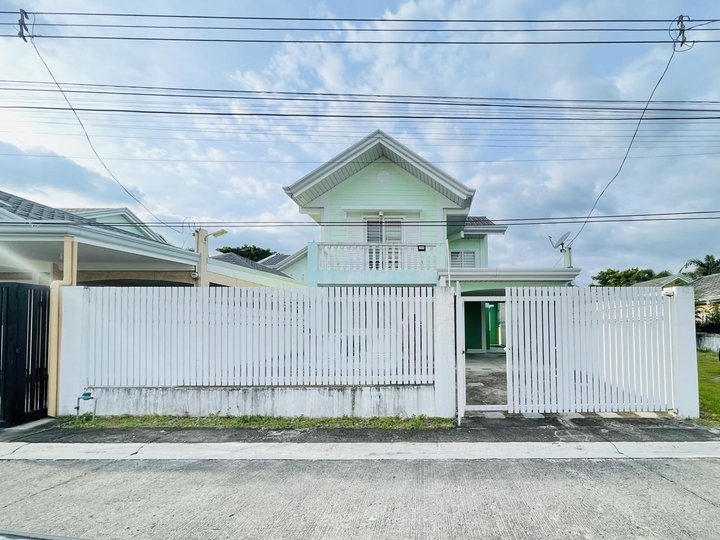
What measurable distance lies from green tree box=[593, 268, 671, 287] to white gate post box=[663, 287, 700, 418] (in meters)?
32.0

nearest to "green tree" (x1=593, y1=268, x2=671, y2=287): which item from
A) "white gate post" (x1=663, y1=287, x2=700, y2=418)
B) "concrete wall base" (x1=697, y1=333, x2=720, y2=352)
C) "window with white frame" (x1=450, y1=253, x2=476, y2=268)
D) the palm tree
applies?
the palm tree

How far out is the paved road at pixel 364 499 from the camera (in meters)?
3.35

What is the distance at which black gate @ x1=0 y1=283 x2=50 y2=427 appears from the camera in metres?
6.07

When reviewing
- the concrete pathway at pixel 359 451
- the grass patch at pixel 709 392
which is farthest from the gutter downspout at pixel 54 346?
the grass patch at pixel 709 392

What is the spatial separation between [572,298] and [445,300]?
2136mm

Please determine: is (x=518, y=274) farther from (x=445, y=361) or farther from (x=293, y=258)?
(x=293, y=258)

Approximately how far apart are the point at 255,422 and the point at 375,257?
20.4 feet

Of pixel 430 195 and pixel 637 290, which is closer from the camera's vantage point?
pixel 637 290

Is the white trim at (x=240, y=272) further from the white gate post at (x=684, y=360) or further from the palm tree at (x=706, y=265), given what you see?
the palm tree at (x=706, y=265)

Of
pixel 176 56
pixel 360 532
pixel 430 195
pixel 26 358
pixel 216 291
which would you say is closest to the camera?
pixel 360 532

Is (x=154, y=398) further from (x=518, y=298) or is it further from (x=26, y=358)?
(x=518, y=298)

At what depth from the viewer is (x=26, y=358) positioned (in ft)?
20.6

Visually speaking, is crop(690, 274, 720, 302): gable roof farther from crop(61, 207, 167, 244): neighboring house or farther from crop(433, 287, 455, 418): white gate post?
crop(61, 207, 167, 244): neighboring house

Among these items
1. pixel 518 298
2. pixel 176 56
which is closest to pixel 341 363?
pixel 518 298
